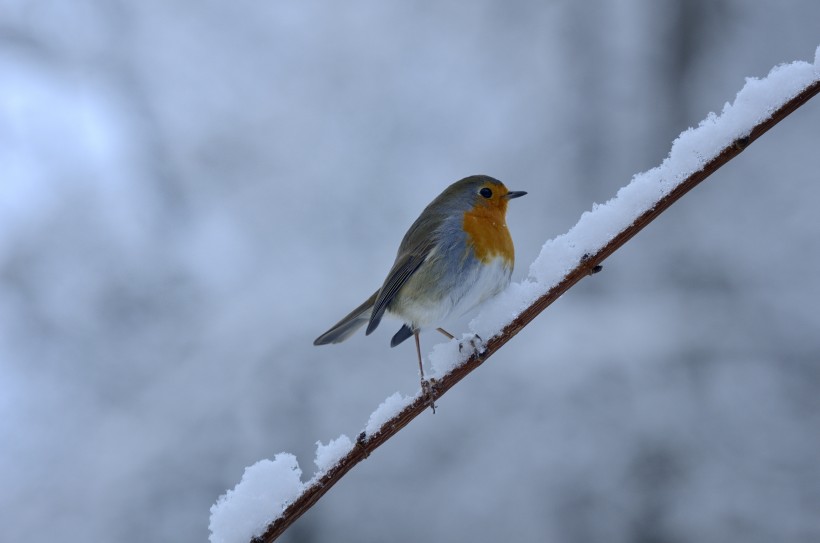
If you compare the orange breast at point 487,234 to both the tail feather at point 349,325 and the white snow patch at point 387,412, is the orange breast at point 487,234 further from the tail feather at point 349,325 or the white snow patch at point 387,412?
the white snow patch at point 387,412

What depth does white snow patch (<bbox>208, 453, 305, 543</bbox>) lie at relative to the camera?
3.93 feet

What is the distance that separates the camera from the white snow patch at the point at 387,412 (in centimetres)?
134

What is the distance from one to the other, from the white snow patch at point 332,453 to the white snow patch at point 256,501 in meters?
0.05

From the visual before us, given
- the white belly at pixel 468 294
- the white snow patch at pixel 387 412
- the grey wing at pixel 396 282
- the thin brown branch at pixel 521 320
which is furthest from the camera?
the grey wing at pixel 396 282

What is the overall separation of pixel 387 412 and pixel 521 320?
35cm

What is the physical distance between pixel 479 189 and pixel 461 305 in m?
0.55

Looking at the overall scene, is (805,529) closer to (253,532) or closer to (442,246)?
(442,246)

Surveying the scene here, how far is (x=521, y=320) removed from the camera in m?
1.46

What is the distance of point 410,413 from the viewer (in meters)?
1.35

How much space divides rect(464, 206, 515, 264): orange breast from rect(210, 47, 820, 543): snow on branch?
996 millimetres

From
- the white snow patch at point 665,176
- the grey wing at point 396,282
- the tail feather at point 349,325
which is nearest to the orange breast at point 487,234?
the grey wing at point 396,282

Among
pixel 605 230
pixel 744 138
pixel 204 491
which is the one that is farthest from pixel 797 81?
pixel 204 491

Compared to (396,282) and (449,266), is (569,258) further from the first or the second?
(396,282)

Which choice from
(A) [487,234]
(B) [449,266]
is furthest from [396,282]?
(A) [487,234]
